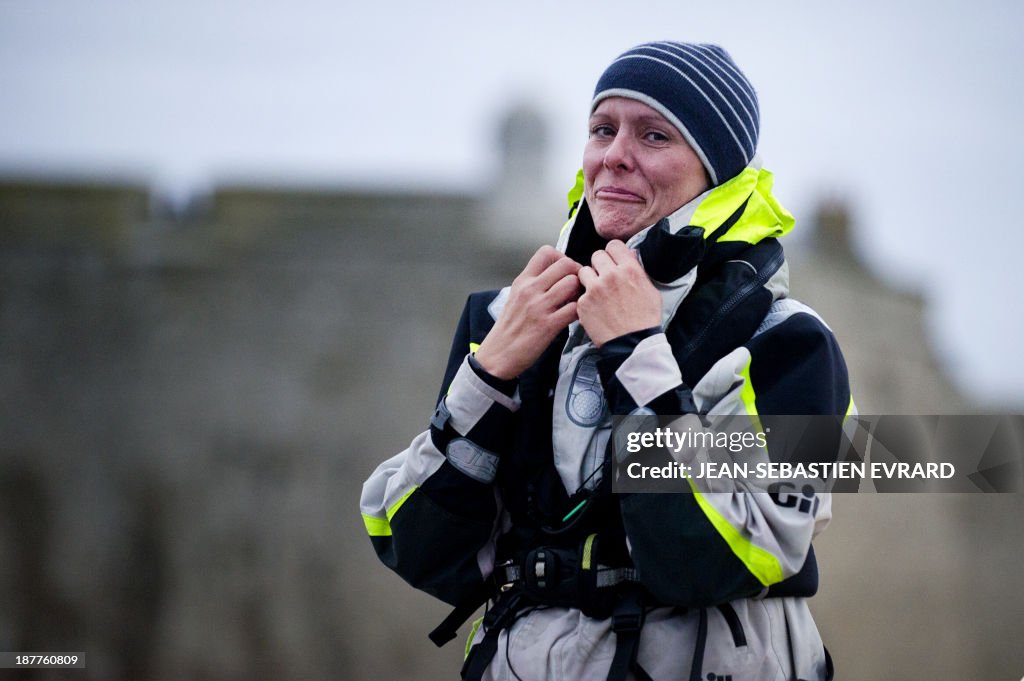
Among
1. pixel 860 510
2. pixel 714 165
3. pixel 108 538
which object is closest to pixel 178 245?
pixel 108 538

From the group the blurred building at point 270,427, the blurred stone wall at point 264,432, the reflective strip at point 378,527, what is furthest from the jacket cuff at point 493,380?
the blurred stone wall at point 264,432

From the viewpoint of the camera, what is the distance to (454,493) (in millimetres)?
1787

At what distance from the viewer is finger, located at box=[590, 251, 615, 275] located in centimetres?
173

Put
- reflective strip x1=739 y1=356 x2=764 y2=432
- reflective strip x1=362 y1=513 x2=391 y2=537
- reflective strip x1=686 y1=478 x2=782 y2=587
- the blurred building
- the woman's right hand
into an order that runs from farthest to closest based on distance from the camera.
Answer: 1. the blurred building
2. reflective strip x1=362 y1=513 x2=391 y2=537
3. the woman's right hand
4. reflective strip x1=739 y1=356 x2=764 y2=432
5. reflective strip x1=686 y1=478 x2=782 y2=587

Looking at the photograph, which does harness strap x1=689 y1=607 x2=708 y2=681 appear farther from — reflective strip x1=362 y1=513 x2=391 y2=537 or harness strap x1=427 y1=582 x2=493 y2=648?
reflective strip x1=362 y1=513 x2=391 y2=537

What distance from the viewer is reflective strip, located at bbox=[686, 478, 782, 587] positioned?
156cm

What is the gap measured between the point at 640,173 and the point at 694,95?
153 mm

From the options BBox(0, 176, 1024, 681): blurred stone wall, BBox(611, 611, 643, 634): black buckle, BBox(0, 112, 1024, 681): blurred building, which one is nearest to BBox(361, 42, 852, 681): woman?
BBox(611, 611, 643, 634): black buckle

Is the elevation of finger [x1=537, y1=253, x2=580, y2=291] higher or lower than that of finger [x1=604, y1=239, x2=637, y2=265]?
lower

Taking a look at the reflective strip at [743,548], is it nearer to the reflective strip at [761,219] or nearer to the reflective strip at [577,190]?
the reflective strip at [761,219]

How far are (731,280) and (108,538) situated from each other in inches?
405

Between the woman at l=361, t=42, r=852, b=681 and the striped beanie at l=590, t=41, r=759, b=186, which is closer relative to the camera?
the woman at l=361, t=42, r=852, b=681

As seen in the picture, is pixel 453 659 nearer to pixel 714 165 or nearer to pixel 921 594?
pixel 921 594

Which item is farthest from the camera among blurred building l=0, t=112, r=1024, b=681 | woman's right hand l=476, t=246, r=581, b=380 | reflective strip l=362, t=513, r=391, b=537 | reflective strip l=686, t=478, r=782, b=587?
blurred building l=0, t=112, r=1024, b=681
